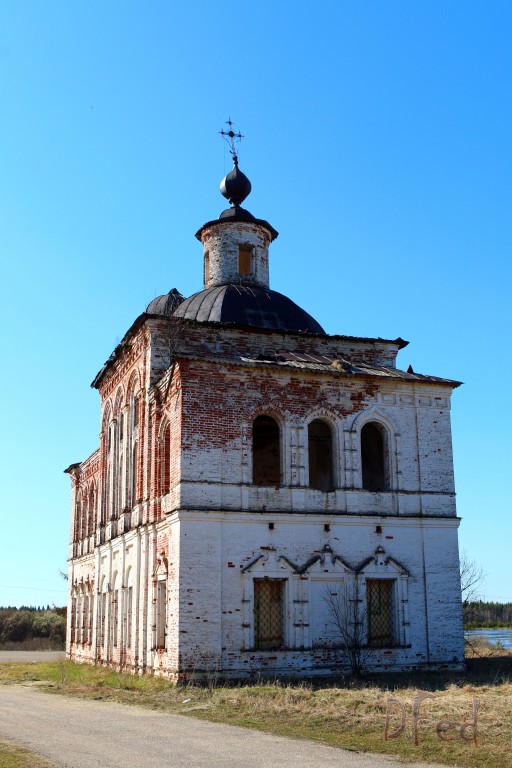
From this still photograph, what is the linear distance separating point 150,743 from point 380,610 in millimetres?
9159

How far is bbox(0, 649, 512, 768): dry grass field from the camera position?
987cm

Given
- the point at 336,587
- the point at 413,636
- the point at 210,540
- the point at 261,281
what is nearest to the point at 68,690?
the point at 210,540

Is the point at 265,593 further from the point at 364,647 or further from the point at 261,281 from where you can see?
the point at 261,281

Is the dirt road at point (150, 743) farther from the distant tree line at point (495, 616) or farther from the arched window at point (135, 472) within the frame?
the distant tree line at point (495, 616)

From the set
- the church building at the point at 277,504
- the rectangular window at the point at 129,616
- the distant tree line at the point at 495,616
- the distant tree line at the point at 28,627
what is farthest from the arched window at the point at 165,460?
the distant tree line at the point at 495,616

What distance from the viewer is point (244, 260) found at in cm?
2405

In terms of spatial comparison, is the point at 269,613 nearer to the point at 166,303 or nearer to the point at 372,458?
the point at 372,458

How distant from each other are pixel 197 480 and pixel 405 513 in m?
4.89

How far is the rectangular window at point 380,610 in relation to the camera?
1828cm

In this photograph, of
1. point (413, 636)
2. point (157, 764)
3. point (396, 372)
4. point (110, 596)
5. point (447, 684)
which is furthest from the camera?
point (110, 596)

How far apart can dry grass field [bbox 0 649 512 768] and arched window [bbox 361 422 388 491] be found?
4808 millimetres

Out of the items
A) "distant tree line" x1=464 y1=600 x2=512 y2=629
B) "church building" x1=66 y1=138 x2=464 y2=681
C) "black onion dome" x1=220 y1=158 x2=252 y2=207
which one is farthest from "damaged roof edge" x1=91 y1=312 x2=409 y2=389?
"distant tree line" x1=464 y1=600 x2=512 y2=629

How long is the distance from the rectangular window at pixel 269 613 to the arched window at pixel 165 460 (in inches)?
123

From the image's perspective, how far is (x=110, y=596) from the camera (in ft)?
74.9
